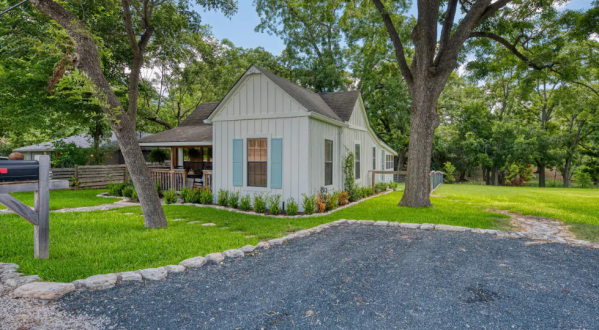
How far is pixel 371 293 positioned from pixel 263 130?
5881 mm

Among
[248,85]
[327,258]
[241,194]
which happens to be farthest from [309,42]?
[327,258]

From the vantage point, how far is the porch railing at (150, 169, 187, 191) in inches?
424

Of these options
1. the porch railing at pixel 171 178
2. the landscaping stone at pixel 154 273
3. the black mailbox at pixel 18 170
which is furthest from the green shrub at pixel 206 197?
the landscaping stone at pixel 154 273

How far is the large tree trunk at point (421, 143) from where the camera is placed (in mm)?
8477

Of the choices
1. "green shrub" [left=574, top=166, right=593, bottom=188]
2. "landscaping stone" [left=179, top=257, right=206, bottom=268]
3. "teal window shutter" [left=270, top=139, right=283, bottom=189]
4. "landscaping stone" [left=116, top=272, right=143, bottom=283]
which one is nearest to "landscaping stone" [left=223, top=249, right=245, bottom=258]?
"landscaping stone" [left=179, top=257, right=206, bottom=268]

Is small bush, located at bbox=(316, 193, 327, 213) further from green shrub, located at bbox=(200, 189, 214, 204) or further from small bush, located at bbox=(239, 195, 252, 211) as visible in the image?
green shrub, located at bbox=(200, 189, 214, 204)

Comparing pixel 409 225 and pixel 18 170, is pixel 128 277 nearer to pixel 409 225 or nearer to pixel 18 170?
pixel 18 170

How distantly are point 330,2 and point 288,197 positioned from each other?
706 cm

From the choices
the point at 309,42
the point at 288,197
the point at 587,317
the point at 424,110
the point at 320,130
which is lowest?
the point at 587,317

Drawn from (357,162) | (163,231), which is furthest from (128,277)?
(357,162)

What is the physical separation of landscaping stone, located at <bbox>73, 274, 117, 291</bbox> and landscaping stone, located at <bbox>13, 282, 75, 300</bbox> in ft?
0.23

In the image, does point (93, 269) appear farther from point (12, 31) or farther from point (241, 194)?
point (12, 31)

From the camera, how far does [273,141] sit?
8.02 m

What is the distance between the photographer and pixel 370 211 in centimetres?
797
